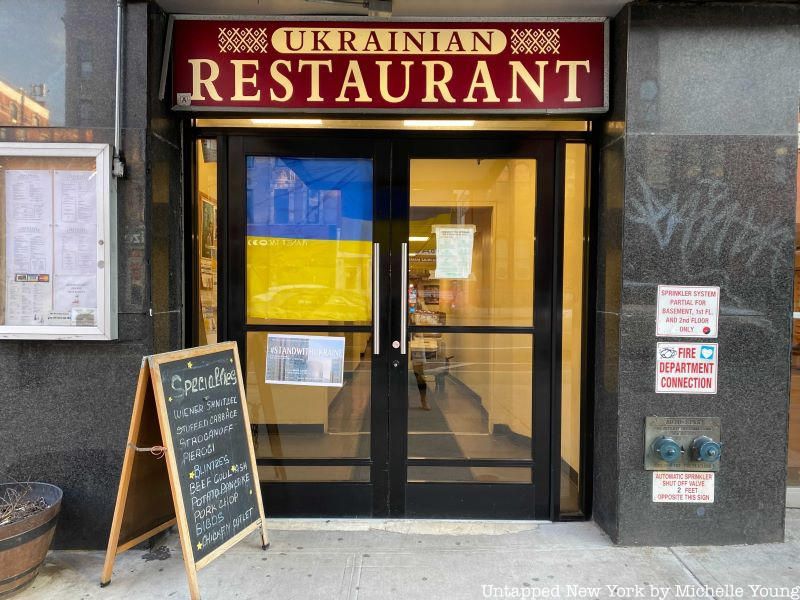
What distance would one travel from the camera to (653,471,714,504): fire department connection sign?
136 inches

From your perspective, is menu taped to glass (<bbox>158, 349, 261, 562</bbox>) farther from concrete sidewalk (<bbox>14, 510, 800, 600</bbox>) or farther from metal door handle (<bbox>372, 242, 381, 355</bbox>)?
metal door handle (<bbox>372, 242, 381, 355</bbox>)

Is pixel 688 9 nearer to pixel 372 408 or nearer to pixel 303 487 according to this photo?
pixel 372 408

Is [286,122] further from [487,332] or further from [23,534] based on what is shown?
[23,534]

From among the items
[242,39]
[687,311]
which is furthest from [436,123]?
[687,311]

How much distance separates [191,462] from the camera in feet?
9.67

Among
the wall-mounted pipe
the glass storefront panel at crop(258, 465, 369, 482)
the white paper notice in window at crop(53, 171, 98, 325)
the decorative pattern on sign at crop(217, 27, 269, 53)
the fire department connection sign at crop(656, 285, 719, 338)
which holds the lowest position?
the glass storefront panel at crop(258, 465, 369, 482)

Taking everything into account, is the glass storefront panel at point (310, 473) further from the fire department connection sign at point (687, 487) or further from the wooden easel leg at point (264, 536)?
the fire department connection sign at point (687, 487)

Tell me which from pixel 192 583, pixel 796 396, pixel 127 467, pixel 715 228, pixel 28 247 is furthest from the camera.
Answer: pixel 796 396

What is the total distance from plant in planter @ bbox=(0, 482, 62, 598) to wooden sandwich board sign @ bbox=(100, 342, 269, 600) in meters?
0.38

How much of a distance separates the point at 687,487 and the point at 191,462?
3.14m

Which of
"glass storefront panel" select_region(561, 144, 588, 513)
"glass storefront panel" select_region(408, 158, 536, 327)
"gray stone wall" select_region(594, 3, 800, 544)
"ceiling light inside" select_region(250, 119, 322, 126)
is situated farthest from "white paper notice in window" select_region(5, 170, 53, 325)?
"gray stone wall" select_region(594, 3, 800, 544)

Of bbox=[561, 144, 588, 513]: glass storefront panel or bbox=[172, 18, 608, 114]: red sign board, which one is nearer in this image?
bbox=[172, 18, 608, 114]: red sign board

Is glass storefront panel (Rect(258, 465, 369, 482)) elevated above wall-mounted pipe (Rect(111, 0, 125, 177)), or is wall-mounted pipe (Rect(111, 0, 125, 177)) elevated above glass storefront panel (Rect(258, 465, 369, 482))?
wall-mounted pipe (Rect(111, 0, 125, 177))

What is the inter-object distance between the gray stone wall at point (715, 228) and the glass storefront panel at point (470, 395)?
0.69 meters
